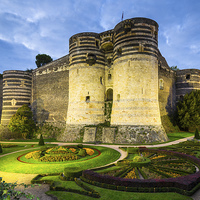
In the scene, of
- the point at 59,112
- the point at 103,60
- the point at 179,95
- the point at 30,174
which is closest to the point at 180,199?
the point at 30,174

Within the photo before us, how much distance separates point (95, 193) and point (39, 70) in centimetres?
3505

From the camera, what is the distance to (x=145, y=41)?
2452 cm

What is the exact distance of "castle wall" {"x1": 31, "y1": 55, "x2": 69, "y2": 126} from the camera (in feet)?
110

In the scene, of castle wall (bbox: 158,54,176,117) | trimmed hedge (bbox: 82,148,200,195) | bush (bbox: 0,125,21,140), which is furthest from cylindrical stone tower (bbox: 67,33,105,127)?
trimmed hedge (bbox: 82,148,200,195)

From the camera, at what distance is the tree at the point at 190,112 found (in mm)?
32406

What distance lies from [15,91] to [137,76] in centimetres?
2795

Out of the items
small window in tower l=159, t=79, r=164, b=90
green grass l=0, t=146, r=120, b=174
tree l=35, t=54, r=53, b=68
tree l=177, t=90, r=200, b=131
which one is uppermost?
tree l=35, t=54, r=53, b=68

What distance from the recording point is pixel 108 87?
29.7m

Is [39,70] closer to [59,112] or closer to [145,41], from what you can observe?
[59,112]

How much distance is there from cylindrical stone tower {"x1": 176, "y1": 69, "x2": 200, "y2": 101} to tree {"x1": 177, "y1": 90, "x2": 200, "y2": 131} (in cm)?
461

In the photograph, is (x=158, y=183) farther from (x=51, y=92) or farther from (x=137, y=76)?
(x=51, y=92)

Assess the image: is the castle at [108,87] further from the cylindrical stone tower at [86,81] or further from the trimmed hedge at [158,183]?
the trimmed hedge at [158,183]

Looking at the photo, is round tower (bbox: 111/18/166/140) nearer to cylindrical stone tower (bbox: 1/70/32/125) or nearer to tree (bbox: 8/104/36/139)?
tree (bbox: 8/104/36/139)

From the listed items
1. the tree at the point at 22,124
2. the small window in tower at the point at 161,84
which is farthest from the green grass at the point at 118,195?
the small window in tower at the point at 161,84
